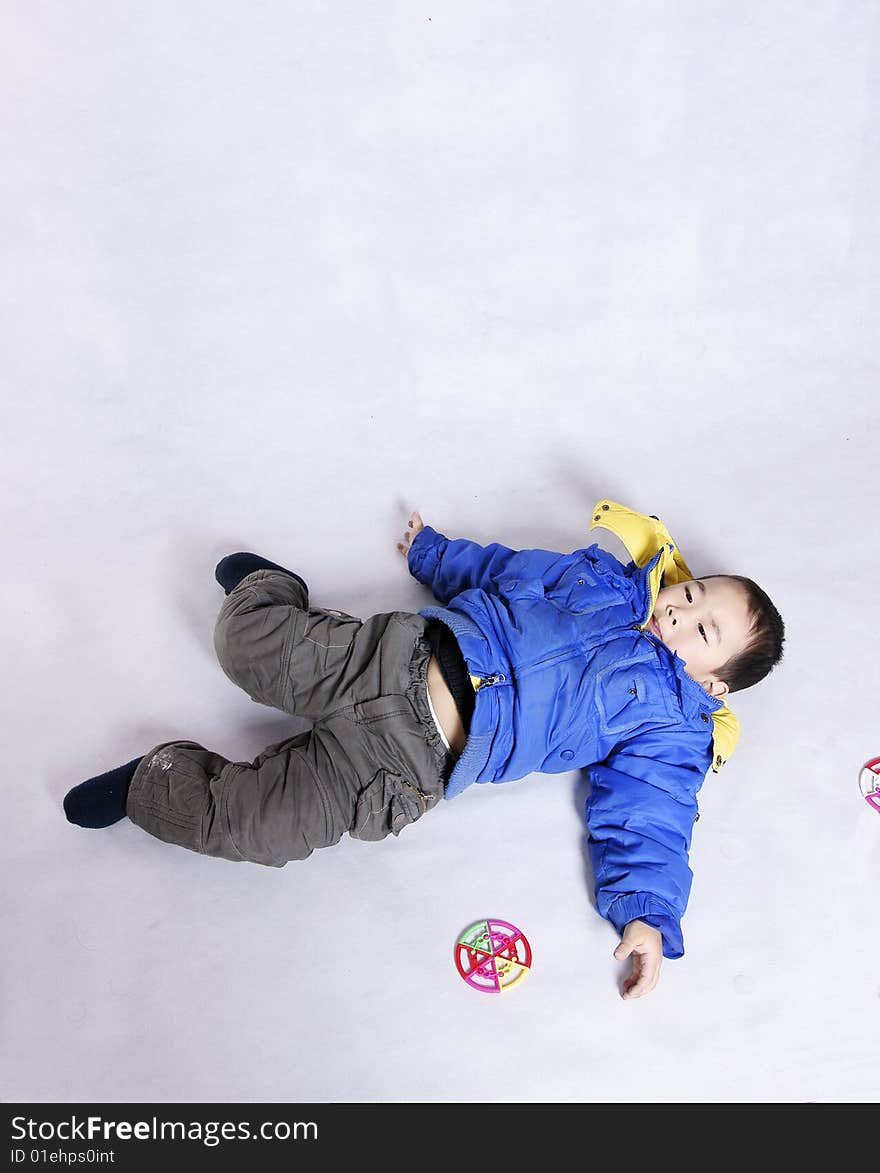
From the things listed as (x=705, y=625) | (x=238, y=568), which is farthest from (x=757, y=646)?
(x=238, y=568)

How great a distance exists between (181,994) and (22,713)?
0.49 metres

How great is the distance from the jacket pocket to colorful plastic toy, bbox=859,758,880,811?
28.5 inches

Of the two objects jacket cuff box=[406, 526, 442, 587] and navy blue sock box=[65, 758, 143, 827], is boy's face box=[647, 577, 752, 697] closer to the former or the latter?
jacket cuff box=[406, 526, 442, 587]

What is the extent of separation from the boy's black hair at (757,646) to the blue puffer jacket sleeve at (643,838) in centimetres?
17

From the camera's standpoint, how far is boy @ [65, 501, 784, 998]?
129 cm

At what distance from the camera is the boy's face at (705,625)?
1.44 m

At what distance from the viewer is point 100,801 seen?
4.25 ft

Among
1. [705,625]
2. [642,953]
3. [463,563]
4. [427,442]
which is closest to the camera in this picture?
[642,953]

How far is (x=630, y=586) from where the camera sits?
146 cm

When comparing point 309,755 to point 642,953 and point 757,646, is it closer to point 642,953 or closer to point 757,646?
point 642,953

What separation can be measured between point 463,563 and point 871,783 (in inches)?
29.3

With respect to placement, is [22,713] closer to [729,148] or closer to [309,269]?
[309,269]

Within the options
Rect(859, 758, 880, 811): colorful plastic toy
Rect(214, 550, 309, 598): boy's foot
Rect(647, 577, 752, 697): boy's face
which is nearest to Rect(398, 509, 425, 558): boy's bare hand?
Rect(214, 550, 309, 598): boy's foot

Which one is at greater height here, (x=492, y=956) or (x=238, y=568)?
(x=238, y=568)
